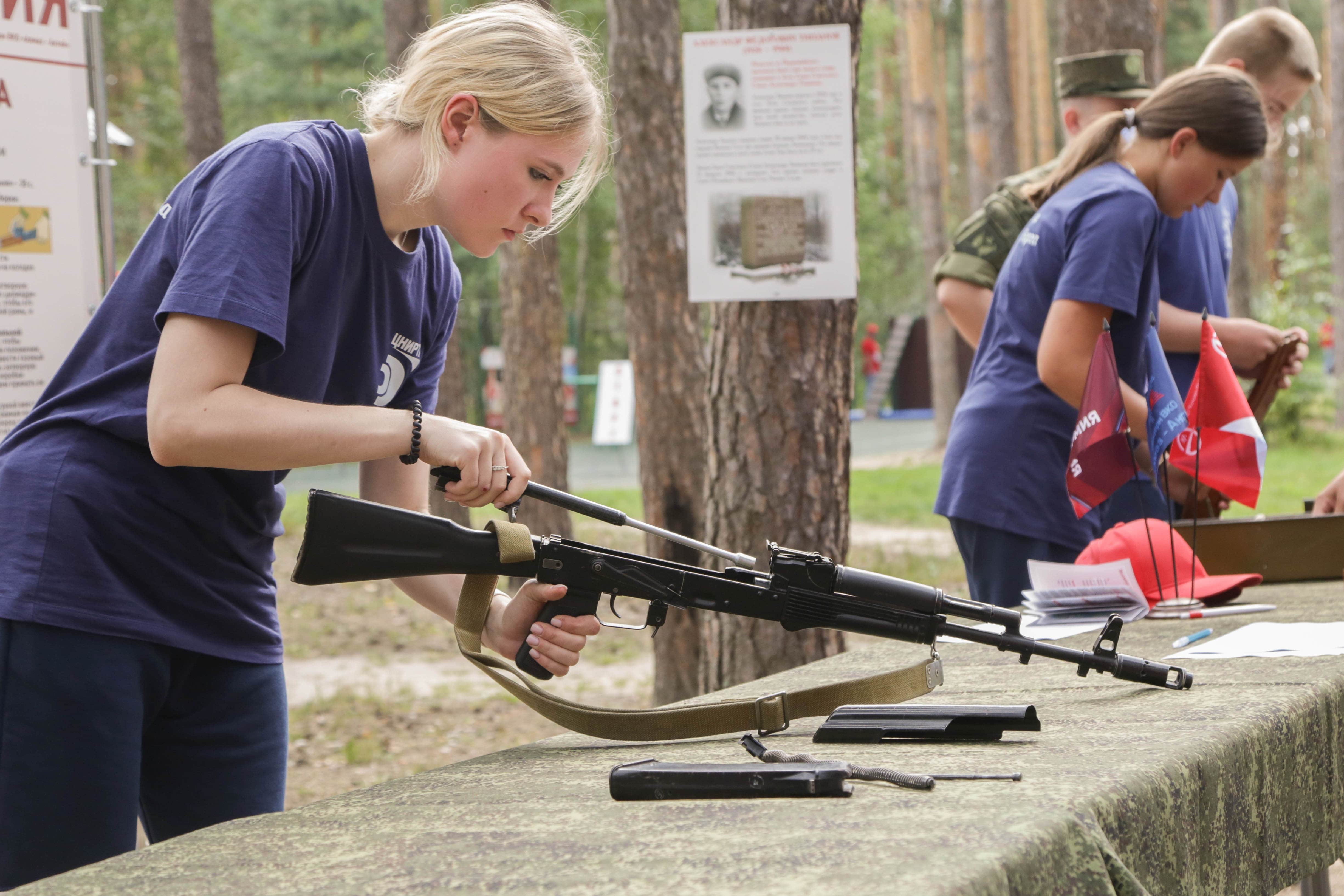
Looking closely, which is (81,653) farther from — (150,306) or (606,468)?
(606,468)

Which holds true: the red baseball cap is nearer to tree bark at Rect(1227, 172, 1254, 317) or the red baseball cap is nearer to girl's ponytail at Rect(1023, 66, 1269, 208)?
girl's ponytail at Rect(1023, 66, 1269, 208)

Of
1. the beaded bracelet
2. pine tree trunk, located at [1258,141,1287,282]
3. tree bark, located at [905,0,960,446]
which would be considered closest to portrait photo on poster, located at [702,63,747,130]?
the beaded bracelet

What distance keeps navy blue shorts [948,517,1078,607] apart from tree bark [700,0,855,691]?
2.68 feet

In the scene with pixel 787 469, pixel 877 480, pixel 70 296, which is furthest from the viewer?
pixel 877 480

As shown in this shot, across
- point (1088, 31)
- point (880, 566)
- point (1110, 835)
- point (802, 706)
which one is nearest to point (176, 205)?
point (802, 706)

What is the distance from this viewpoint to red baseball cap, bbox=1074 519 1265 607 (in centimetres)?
291

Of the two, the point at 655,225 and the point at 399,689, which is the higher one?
the point at 655,225

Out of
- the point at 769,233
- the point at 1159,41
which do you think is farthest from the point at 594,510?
the point at 1159,41

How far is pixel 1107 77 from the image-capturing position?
4.25m

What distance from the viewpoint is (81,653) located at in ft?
6.03

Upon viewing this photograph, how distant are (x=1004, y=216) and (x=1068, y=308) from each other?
1.13m

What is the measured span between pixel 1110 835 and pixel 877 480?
50.2 feet

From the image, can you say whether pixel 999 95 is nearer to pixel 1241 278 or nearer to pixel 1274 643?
pixel 1241 278

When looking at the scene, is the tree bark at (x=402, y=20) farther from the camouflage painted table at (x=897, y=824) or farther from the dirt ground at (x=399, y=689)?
the camouflage painted table at (x=897, y=824)
